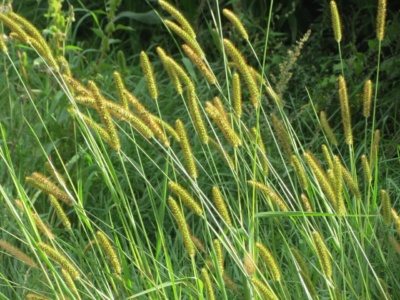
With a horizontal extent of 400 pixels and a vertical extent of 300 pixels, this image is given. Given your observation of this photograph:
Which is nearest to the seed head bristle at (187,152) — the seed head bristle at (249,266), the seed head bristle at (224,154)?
the seed head bristle at (224,154)

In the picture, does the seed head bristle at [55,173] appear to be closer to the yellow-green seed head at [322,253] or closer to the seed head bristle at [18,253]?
the seed head bristle at [18,253]

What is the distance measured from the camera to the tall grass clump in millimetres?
2143

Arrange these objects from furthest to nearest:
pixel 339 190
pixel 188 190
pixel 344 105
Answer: pixel 188 190, pixel 344 105, pixel 339 190

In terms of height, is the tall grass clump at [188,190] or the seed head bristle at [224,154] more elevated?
the seed head bristle at [224,154]

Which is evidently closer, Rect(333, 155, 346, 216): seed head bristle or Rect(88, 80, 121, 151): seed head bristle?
Rect(88, 80, 121, 151): seed head bristle

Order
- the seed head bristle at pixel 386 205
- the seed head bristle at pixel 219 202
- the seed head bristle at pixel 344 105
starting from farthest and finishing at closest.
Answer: the seed head bristle at pixel 344 105 < the seed head bristle at pixel 386 205 < the seed head bristle at pixel 219 202

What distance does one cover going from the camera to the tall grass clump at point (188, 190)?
214cm

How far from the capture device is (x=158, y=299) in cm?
242

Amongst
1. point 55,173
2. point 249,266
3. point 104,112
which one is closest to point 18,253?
point 55,173

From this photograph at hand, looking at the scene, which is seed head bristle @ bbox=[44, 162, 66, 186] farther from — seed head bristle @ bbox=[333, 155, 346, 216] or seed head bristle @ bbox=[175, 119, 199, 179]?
seed head bristle @ bbox=[333, 155, 346, 216]

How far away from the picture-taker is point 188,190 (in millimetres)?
3949

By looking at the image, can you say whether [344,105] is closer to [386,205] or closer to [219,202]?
[386,205]

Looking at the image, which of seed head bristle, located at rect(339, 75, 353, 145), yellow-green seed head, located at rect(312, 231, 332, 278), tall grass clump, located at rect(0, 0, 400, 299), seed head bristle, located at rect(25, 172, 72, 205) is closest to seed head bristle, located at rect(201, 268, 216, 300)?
tall grass clump, located at rect(0, 0, 400, 299)

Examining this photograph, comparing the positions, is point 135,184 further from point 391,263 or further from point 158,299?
point 158,299
